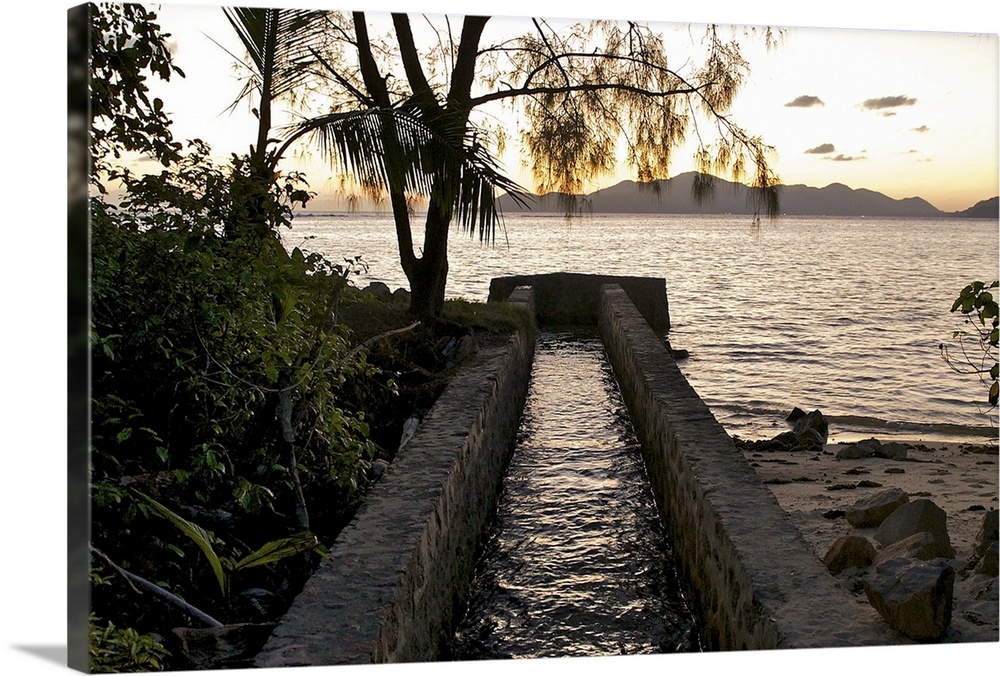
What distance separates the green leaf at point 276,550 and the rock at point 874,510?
10.7 ft

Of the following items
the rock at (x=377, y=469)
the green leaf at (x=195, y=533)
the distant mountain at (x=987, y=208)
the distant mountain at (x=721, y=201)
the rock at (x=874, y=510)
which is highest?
the distant mountain at (x=721, y=201)

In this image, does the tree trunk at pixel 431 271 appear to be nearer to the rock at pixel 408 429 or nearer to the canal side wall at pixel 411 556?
the rock at pixel 408 429

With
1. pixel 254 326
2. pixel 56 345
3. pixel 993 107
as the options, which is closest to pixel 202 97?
pixel 254 326

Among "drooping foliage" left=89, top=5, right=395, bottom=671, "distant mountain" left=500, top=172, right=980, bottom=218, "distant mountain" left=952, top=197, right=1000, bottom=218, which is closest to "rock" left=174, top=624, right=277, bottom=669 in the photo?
"drooping foliage" left=89, top=5, right=395, bottom=671

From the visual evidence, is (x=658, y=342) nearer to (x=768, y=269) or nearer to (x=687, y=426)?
(x=687, y=426)

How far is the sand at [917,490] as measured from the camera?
371cm

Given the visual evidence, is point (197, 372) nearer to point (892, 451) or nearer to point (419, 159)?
point (419, 159)

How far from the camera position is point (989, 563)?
3953 mm

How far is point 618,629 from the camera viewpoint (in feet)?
10.9

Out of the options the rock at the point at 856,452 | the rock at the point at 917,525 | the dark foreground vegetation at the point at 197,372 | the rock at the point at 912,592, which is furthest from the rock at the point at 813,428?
the dark foreground vegetation at the point at 197,372

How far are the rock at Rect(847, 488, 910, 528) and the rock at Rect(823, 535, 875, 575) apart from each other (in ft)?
3.44

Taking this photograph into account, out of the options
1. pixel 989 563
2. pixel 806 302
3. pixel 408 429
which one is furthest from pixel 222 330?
pixel 806 302

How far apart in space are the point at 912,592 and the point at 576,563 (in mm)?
1362

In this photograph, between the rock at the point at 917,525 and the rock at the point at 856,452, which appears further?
the rock at the point at 856,452
